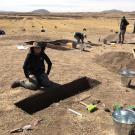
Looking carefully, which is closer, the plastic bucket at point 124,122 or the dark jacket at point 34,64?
the plastic bucket at point 124,122

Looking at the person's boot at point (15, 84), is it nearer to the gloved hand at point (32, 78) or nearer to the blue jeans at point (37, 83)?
the blue jeans at point (37, 83)

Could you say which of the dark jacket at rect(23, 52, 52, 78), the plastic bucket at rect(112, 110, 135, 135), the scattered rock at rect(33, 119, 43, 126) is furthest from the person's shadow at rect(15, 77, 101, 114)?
the plastic bucket at rect(112, 110, 135, 135)

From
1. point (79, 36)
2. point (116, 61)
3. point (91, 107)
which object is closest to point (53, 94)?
point (91, 107)

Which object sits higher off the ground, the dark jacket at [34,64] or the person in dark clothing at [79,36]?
the dark jacket at [34,64]

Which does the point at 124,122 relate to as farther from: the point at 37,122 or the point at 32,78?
the point at 32,78

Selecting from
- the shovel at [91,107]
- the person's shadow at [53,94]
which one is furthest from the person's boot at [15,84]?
the shovel at [91,107]

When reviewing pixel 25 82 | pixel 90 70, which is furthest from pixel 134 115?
pixel 90 70

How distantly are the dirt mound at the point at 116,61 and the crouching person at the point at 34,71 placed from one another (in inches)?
167

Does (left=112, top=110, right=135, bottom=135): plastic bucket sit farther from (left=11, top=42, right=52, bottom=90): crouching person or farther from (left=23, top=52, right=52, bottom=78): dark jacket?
(left=23, top=52, right=52, bottom=78): dark jacket

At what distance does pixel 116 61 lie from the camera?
1434 centimetres

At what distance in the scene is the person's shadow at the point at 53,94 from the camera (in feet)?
28.6

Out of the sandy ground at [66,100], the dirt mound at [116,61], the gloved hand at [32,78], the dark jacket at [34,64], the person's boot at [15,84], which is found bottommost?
the dirt mound at [116,61]

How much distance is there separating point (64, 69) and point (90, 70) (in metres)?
0.95

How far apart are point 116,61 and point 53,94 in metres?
5.59
